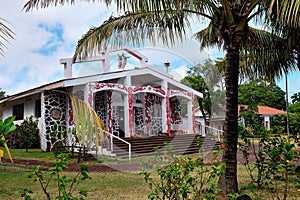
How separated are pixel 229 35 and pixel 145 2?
1.92 metres

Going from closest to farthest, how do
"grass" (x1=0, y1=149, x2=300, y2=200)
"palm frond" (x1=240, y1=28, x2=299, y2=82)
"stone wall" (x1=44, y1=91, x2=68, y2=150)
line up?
"grass" (x1=0, y1=149, x2=300, y2=200) → "palm frond" (x1=240, y1=28, x2=299, y2=82) → "stone wall" (x1=44, y1=91, x2=68, y2=150)

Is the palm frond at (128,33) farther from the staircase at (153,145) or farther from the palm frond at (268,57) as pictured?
the staircase at (153,145)

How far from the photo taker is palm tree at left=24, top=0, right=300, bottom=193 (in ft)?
18.8

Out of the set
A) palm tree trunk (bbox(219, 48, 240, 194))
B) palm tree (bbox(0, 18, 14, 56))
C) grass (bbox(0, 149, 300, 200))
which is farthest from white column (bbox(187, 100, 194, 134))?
palm tree (bbox(0, 18, 14, 56))

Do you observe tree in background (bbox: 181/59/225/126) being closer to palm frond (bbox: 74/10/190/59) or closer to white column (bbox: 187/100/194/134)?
white column (bbox: 187/100/194/134)

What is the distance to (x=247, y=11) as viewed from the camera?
6348 mm

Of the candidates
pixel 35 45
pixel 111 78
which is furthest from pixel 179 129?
pixel 35 45

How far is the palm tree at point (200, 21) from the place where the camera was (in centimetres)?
574

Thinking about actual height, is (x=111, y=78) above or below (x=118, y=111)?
above

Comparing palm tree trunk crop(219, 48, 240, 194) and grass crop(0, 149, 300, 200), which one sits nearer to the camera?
palm tree trunk crop(219, 48, 240, 194)

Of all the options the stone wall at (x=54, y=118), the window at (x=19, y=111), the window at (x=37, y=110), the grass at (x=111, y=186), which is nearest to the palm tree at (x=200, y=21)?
the grass at (x=111, y=186)

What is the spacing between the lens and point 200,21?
7465 mm

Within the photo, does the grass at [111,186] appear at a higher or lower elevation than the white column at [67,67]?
lower

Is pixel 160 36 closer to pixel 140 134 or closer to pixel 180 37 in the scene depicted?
pixel 180 37
